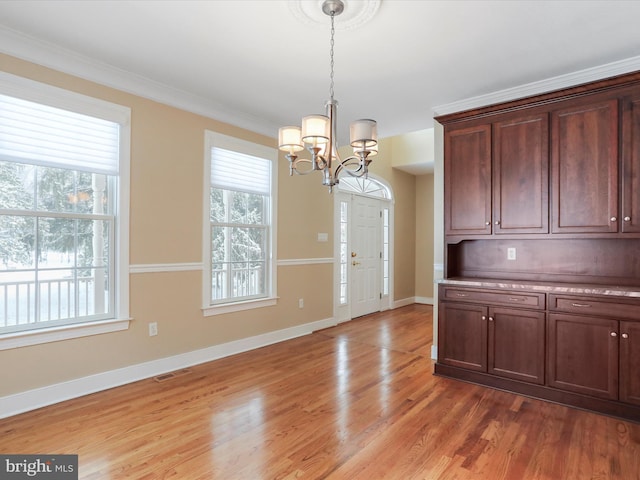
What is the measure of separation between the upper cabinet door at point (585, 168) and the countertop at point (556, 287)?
0.43 metres

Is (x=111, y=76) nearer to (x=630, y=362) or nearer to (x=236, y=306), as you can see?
(x=236, y=306)

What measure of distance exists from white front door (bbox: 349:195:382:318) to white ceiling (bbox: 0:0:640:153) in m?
2.65

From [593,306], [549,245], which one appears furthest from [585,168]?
[593,306]

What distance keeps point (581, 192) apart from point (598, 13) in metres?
1.22

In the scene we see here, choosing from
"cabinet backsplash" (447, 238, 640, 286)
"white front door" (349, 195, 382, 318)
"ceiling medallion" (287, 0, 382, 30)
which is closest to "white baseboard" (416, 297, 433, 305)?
"white front door" (349, 195, 382, 318)

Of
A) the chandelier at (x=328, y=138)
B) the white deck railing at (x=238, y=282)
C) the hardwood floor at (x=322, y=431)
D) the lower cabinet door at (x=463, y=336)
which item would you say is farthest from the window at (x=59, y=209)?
the lower cabinet door at (x=463, y=336)

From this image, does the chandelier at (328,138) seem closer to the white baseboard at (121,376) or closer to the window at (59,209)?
the window at (59,209)

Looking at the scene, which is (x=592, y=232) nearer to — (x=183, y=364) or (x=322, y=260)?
(x=322, y=260)

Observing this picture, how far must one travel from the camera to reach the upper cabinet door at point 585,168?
2754mm

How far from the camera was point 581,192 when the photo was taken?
288 cm

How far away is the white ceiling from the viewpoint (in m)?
2.29

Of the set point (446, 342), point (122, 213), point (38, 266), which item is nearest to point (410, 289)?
point (446, 342)

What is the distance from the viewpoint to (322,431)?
2404 millimetres

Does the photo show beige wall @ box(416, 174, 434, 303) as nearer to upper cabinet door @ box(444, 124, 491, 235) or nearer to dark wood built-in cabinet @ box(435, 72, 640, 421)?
dark wood built-in cabinet @ box(435, 72, 640, 421)
